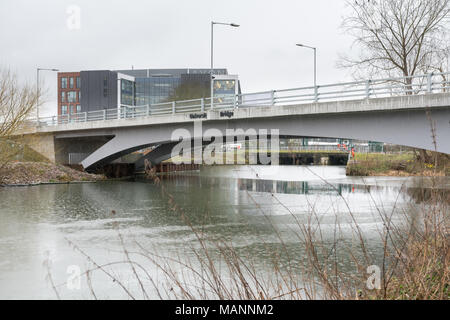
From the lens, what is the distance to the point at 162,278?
725 cm

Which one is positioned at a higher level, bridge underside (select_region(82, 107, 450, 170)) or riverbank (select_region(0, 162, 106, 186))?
bridge underside (select_region(82, 107, 450, 170))

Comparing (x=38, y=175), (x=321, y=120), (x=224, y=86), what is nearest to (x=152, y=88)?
(x=224, y=86)

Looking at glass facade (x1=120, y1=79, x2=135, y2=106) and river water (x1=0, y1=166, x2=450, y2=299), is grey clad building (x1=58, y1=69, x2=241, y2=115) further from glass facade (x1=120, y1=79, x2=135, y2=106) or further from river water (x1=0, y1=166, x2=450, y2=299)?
river water (x1=0, y1=166, x2=450, y2=299)

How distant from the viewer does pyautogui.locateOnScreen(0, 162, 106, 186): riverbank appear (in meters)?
25.6

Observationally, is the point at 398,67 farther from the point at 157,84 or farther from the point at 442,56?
the point at 157,84

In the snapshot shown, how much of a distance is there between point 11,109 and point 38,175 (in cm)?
469

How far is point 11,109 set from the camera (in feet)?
81.5

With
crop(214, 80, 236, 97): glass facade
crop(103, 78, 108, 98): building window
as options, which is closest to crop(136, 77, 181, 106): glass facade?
crop(103, 78, 108, 98): building window

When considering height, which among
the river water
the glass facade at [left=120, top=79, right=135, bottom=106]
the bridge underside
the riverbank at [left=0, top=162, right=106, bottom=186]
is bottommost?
the river water

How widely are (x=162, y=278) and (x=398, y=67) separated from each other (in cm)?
2488

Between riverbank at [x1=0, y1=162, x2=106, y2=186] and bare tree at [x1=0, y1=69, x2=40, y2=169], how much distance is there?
3.47 ft

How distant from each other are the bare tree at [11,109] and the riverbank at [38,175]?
3.47ft

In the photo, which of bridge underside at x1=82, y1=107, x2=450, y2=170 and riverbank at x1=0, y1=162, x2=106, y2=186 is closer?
bridge underside at x1=82, y1=107, x2=450, y2=170

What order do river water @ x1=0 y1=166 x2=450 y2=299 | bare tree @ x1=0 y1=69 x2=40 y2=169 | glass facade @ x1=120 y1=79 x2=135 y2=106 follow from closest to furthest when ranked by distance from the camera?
river water @ x1=0 y1=166 x2=450 y2=299, bare tree @ x1=0 y1=69 x2=40 y2=169, glass facade @ x1=120 y1=79 x2=135 y2=106
